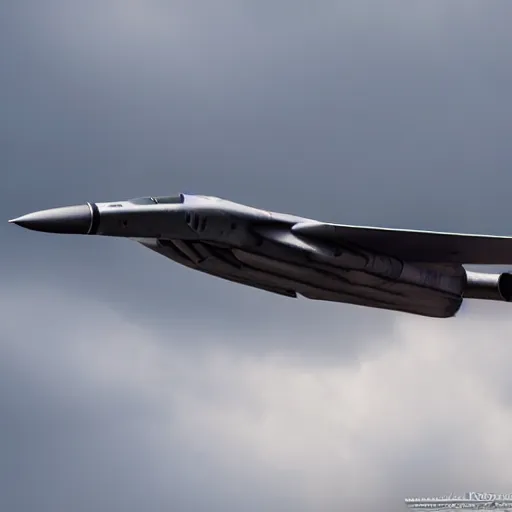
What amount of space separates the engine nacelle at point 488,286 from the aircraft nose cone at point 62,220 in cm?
1665

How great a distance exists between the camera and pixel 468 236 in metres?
34.8

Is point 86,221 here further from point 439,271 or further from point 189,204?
point 439,271

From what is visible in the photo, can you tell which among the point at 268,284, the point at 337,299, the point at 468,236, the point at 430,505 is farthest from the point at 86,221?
the point at 430,505

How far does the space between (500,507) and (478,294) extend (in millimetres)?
108094

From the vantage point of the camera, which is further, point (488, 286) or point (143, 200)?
point (488, 286)

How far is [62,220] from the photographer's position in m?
30.0

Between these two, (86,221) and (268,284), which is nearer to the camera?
(86,221)

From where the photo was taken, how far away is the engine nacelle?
128 feet

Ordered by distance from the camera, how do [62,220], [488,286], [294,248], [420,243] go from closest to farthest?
[62,220], [294,248], [420,243], [488,286]

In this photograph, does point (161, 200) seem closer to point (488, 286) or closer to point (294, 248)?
point (294, 248)

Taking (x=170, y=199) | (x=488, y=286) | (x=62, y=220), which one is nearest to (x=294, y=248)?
Result: (x=170, y=199)

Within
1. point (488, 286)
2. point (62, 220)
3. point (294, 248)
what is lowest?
point (488, 286)

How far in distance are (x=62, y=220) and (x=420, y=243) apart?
13.2 meters

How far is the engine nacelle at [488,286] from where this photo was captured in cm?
3909
